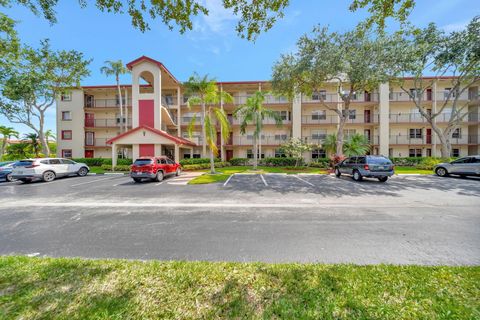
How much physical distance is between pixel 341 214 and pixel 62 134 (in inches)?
1381

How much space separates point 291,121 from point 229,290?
2574 cm

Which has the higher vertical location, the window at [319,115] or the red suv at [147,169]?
the window at [319,115]

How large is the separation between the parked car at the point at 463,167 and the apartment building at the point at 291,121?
1047cm

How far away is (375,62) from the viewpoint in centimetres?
1650

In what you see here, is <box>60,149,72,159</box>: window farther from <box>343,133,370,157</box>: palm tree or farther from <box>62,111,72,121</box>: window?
<box>343,133,370,157</box>: palm tree

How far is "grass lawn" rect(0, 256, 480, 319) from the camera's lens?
7.00 feet

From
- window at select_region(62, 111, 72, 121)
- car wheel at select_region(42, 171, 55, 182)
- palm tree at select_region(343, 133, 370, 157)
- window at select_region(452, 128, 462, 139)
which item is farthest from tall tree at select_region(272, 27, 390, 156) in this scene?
window at select_region(62, 111, 72, 121)

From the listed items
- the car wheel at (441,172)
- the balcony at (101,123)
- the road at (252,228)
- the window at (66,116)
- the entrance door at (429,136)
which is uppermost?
the window at (66,116)

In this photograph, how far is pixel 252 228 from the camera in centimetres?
506

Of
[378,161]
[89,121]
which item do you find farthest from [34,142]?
[378,161]

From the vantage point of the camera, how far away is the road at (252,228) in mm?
3811

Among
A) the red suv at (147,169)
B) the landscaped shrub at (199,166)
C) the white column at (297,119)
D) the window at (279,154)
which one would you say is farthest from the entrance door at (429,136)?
the red suv at (147,169)

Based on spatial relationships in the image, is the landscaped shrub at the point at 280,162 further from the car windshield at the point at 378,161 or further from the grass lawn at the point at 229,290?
the grass lawn at the point at 229,290

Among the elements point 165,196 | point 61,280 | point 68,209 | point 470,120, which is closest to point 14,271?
point 61,280
